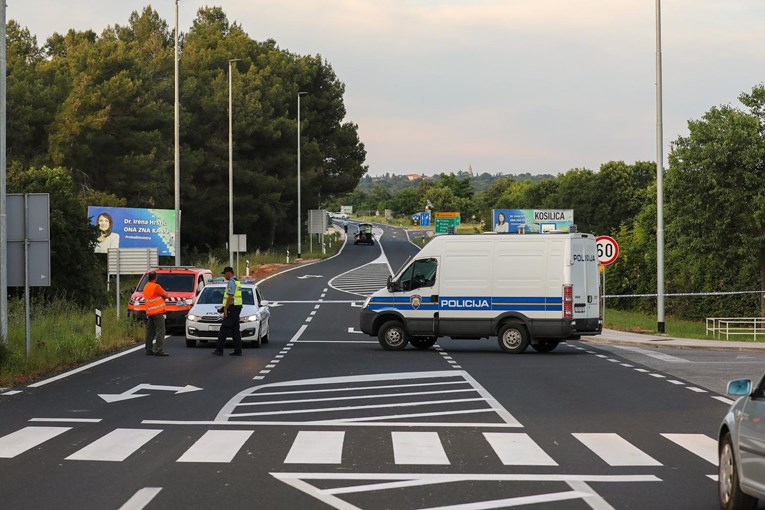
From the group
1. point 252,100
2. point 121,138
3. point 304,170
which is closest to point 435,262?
point 121,138

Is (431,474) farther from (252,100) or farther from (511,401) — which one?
(252,100)

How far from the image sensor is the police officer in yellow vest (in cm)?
2595

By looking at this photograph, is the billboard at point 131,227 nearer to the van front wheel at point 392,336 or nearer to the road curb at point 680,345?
the road curb at point 680,345

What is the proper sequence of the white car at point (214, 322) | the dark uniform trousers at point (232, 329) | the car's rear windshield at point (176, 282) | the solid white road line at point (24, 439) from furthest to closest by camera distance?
the car's rear windshield at point (176, 282)
the white car at point (214, 322)
the dark uniform trousers at point (232, 329)
the solid white road line at point (24, 439)

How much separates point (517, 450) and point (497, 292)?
1529 cm

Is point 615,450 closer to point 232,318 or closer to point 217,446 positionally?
point 217,446

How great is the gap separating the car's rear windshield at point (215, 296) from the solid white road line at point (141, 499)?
19954 mm

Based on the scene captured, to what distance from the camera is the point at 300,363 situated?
78.2ft

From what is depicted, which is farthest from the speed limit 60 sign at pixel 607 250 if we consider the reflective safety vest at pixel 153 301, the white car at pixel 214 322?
the reflective safety vest at pixel 153 301

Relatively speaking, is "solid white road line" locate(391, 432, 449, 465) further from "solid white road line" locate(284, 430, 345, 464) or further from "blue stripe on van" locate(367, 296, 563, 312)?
"blue stripe on van" locate(367, 296, 563, 312)

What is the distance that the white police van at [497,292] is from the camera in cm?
2702

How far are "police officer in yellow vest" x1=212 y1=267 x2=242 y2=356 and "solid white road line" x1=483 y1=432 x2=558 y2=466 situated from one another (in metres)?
13.3

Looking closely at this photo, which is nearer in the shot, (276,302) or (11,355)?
(11,355)

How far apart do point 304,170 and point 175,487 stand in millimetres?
83942
